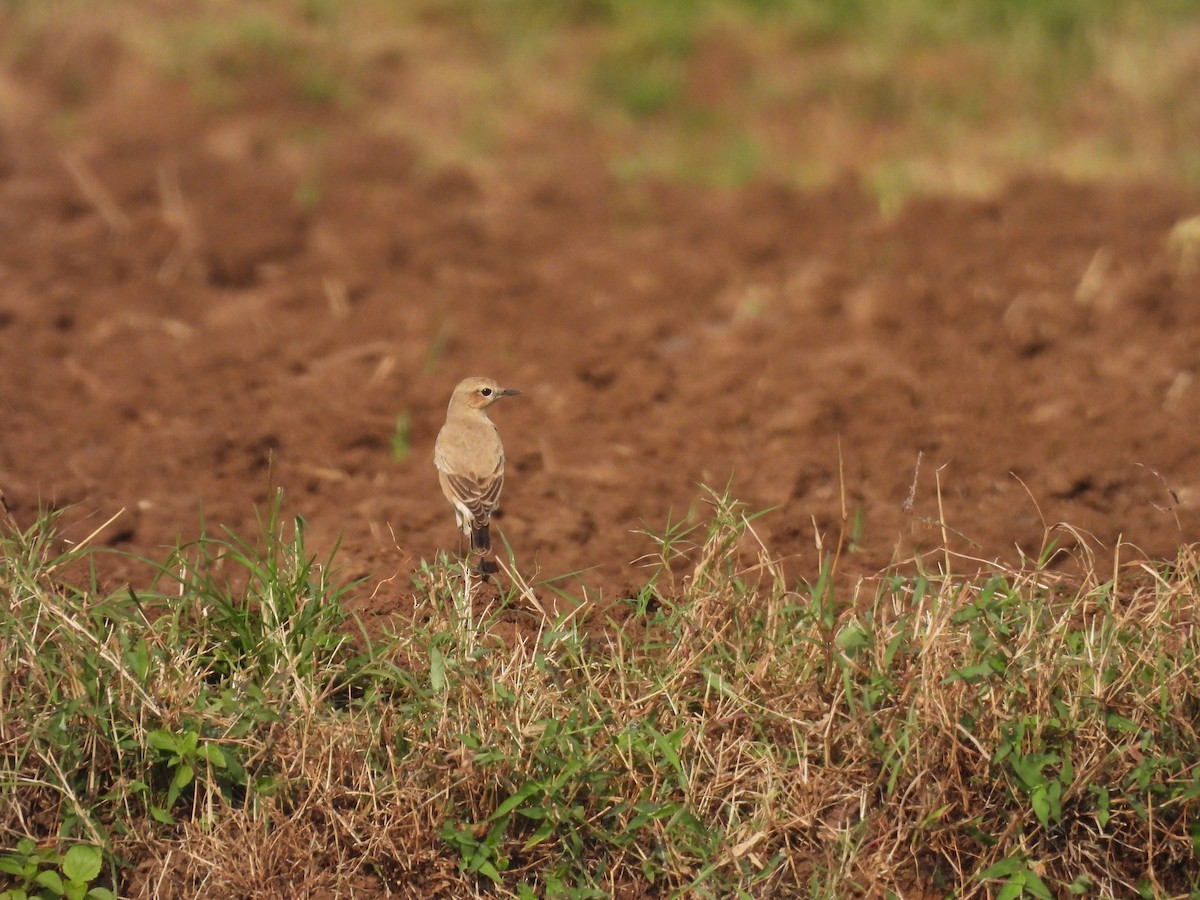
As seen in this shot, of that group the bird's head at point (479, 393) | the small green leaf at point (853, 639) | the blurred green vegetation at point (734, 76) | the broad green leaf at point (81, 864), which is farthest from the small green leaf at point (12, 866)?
the blurred green vegetation at point (734, 76)

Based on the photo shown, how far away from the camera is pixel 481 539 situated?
5258 millimetres

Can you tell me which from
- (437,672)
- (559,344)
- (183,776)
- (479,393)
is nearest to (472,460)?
(479,393)

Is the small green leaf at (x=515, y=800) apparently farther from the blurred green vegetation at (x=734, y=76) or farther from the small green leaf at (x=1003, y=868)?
the blurred green vegetation at (x=734, y=76)

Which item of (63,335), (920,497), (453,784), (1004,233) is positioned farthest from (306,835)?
(1004,233)

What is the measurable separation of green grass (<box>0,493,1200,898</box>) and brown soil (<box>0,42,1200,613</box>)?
0.60 meters

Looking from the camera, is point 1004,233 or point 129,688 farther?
point 1004,233

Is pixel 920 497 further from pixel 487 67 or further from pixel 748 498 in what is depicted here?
pixel 487 67

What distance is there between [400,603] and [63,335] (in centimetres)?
344

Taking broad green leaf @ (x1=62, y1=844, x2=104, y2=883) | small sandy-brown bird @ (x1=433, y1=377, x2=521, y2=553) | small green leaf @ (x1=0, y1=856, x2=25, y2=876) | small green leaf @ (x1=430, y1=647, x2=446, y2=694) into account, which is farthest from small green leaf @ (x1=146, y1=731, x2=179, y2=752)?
small sandy-brown bird @ (x1=433, y1=377, x2=521, y2=553)

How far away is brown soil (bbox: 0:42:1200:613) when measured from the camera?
231 inches

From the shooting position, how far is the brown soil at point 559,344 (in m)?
5.87

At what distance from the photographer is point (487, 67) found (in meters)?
11.1

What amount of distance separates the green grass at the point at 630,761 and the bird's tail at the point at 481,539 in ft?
2.31

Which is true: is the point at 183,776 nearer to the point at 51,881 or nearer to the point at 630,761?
the point at 51,881
